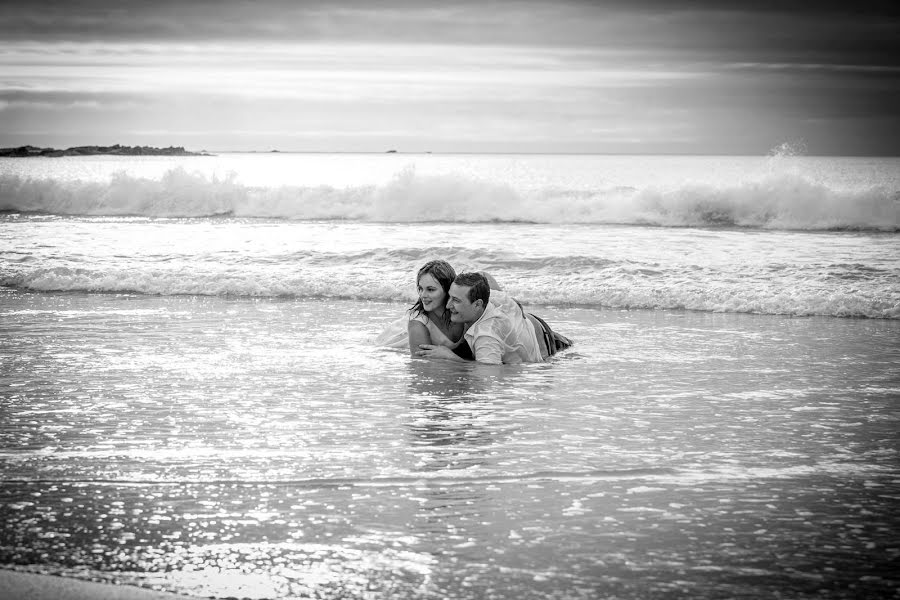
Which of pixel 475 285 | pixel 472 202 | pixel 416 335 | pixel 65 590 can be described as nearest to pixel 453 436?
pixel 475 285

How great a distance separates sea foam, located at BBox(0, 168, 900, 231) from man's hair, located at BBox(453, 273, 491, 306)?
1772cm

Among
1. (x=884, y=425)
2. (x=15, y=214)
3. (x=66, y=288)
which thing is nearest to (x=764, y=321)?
(x=884, y=425)

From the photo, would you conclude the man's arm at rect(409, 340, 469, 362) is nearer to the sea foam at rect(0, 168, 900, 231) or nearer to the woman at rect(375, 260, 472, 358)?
the woman at rect(375, 260, 472, 358)

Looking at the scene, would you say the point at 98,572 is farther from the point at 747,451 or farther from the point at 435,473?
the point at 747,451

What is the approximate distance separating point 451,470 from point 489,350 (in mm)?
3533

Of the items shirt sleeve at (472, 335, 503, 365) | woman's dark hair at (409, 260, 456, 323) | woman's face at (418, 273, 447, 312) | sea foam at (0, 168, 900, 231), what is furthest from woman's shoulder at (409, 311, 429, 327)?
sea foam at (0, 168, 900, 231)

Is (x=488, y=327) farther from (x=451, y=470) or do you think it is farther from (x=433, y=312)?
(x=451, y=470)

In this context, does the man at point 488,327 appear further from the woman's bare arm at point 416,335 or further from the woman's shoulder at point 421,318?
the woman's shoulder at point 421,318

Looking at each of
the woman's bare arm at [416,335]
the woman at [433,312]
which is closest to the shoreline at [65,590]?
the woman at [433,312]

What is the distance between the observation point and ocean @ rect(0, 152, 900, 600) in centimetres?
395

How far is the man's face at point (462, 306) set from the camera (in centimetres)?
848

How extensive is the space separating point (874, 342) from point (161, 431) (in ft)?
25.4

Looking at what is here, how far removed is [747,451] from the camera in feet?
18.8

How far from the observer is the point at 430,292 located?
880 centimetres
